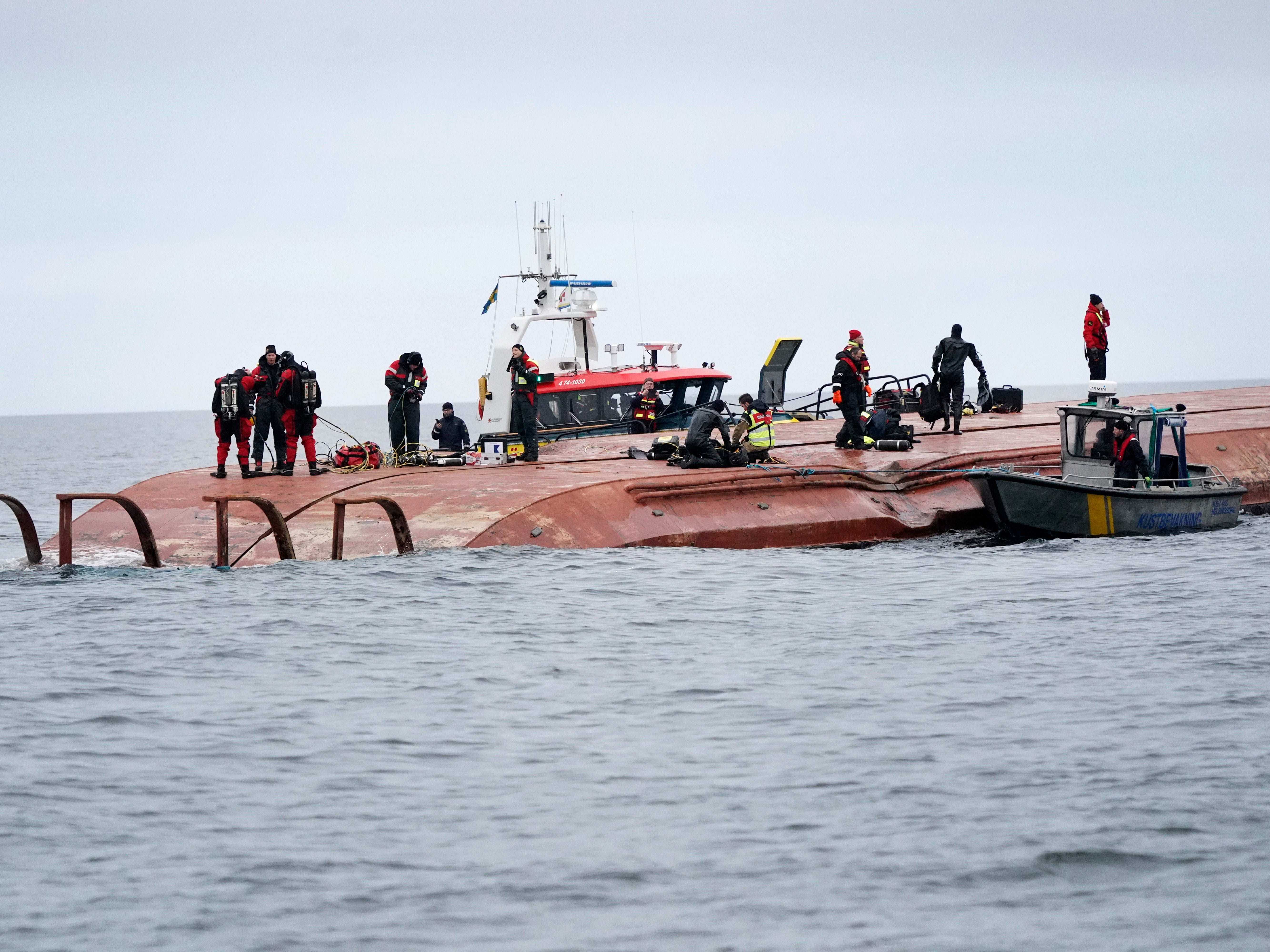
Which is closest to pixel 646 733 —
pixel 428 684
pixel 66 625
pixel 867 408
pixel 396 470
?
pixel 428 684

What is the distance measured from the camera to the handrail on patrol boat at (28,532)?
15.7 metres

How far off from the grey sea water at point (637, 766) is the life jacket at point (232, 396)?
355cm

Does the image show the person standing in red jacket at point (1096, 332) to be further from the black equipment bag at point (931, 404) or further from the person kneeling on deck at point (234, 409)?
the person kneeling on deck at point (234, 409)

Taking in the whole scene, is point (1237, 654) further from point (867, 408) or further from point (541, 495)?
point (867, 408)

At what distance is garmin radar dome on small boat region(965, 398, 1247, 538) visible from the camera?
1684cm

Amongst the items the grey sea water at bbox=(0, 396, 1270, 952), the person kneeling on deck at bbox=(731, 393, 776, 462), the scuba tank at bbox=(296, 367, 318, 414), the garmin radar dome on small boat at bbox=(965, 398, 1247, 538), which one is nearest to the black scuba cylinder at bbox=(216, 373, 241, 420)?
the scuba tank at bbox=(296, 367, 318, 414)

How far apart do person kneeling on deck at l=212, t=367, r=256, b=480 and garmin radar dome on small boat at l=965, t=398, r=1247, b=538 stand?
985 centimetres

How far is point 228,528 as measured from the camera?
52.6 ft

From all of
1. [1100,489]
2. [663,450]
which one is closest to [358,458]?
[663,450]

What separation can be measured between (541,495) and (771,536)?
313cm

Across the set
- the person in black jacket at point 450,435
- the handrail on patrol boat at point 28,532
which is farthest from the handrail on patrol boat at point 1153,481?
the handrail on patrol boat at point 28,532

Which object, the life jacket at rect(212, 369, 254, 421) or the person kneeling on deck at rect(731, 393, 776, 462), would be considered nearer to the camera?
the life jacket at rect(212, 369, 254, 421)

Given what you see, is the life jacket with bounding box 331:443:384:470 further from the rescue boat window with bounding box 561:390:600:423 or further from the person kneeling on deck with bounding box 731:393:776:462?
the rescue boat window with bounding box 561:390:600:423

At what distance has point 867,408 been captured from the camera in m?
23.2
